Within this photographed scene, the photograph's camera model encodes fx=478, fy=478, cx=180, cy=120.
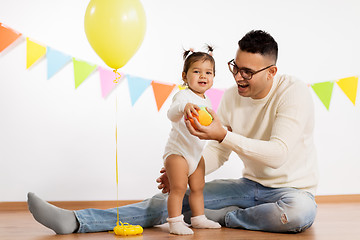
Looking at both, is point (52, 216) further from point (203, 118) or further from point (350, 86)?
point (350, 86)

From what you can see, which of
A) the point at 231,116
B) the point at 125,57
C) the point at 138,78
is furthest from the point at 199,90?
the point at 138,78

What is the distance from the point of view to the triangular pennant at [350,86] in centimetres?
317

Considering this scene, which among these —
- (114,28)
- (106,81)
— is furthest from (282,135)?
(106,81)

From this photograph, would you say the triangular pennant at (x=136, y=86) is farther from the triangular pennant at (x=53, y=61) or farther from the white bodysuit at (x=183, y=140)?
the white bodysuit at (x=183, y=140)

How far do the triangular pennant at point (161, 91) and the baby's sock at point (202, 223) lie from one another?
1206 millimetres

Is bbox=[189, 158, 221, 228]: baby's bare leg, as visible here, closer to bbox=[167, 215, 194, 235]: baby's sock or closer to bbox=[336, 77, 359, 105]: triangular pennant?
bbox=[167, 215, 194, 235]: baby's sock

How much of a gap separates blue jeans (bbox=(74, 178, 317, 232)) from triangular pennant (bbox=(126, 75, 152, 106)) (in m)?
1.06

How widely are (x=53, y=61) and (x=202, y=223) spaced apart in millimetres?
1496

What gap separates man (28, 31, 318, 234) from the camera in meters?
1.74

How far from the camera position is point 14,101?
2.82 m

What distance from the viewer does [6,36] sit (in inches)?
110

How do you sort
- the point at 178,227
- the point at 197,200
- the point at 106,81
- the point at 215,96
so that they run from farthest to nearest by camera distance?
the point at 215,96
the point at 106,81
the point at 197,200
the point at 178,227

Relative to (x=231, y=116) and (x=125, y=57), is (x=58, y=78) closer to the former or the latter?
(x=125, y=57)

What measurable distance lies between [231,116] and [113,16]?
66cm
